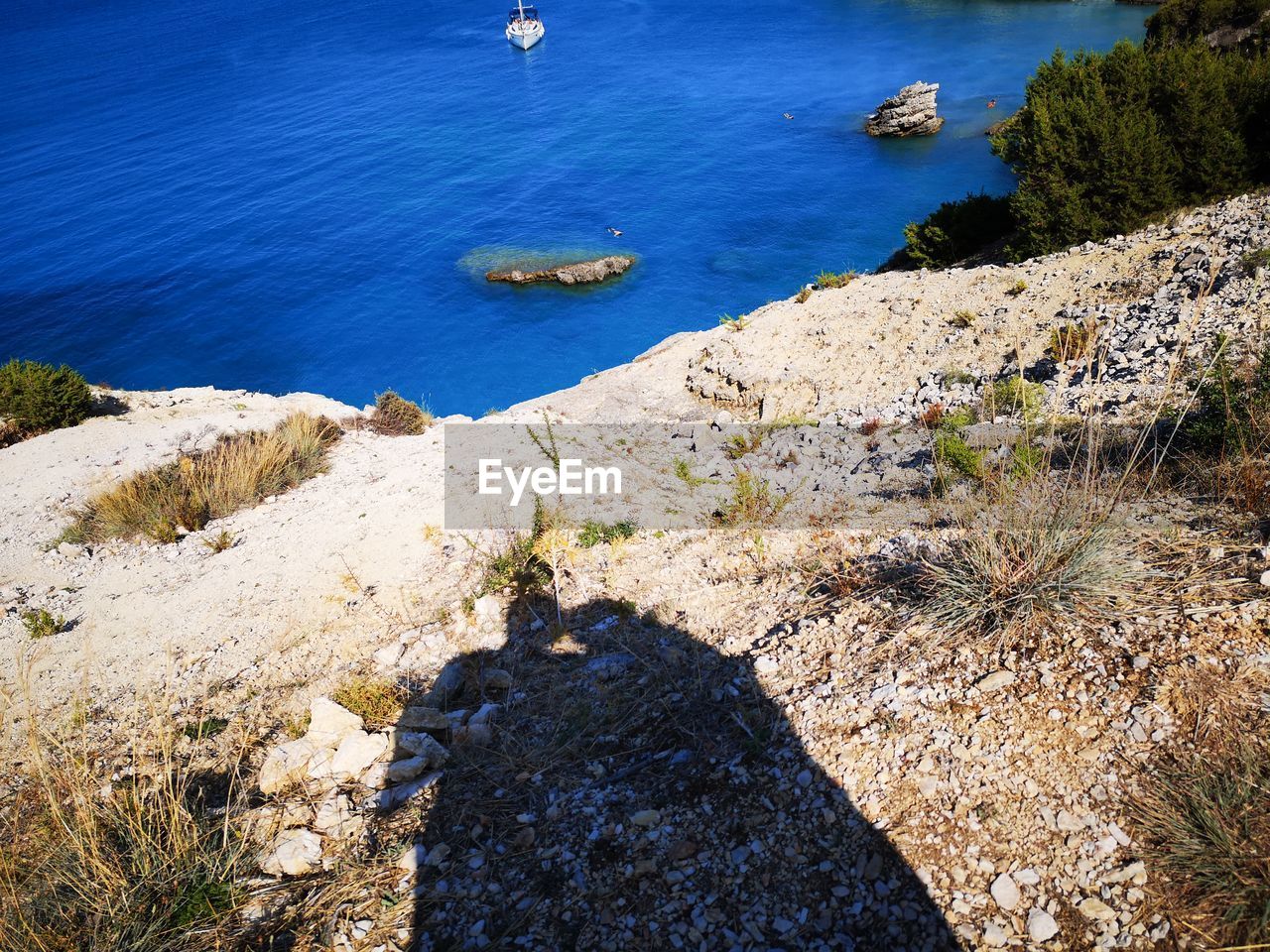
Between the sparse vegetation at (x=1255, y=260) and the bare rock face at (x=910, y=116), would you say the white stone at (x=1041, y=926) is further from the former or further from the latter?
the bare rock face at (x=910, y=116)

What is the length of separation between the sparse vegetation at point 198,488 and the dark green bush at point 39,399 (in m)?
4.62

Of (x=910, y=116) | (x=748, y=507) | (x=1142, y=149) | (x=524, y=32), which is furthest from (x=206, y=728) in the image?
(x=524, y=32)

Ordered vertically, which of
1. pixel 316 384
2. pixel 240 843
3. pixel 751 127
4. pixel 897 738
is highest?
pixel 751 127

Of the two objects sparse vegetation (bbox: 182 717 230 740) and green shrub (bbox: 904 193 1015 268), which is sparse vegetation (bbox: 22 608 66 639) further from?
green shrub (bbox: 904 193 1015 268)

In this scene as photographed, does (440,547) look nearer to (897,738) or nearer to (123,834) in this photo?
(123,834)

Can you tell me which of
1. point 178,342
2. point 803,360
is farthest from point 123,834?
point 178,342

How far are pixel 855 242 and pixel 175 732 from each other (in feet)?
80.7

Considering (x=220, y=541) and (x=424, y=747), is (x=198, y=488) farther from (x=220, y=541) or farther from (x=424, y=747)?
(x=424, y=747)

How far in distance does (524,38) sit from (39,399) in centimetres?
5052

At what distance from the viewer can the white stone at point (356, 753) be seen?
4.13m

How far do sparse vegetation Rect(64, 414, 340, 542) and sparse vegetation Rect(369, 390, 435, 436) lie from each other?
5.50ft

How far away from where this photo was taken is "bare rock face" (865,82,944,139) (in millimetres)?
31922

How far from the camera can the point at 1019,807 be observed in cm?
293

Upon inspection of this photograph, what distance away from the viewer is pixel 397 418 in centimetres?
1241
